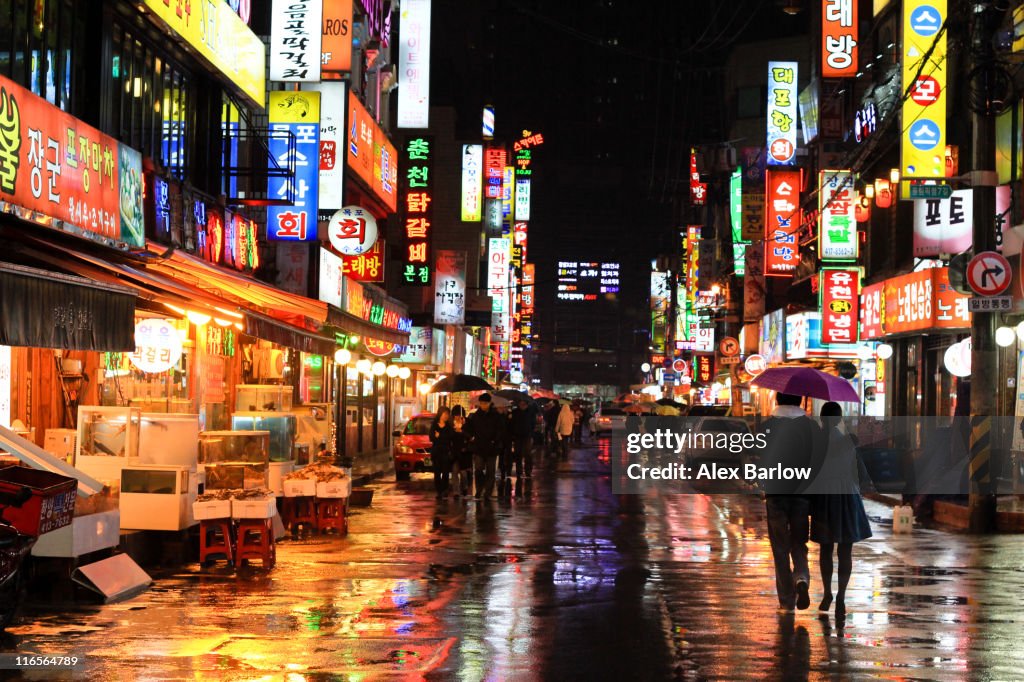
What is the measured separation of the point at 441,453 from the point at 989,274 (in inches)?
445

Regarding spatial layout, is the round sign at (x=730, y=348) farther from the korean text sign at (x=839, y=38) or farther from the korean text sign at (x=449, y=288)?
the korean text sign at (x=839, y=38)

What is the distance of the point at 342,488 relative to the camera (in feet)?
58.9

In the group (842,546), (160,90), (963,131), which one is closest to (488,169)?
(963,131)

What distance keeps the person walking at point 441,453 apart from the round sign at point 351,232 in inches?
203

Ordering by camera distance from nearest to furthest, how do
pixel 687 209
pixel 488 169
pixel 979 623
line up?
1. pixel 979 623
2. pixel 488 169
3. pixel 687 209

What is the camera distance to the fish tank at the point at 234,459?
1655 cm

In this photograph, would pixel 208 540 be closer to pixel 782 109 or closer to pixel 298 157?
pixel 298 157

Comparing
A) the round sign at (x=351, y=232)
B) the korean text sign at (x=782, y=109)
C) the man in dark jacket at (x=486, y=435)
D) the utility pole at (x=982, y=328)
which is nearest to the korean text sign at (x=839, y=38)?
the korean text sign at (x=782, y=109)

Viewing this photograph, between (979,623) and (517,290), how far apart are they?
86939 mm

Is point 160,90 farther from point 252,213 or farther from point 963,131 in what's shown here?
point 963,131

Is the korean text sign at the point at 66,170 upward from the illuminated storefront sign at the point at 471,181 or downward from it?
downward

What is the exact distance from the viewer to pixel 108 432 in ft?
51.1

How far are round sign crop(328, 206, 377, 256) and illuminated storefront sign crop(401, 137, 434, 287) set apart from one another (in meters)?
13.4

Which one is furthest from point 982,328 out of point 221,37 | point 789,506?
point 221,37
